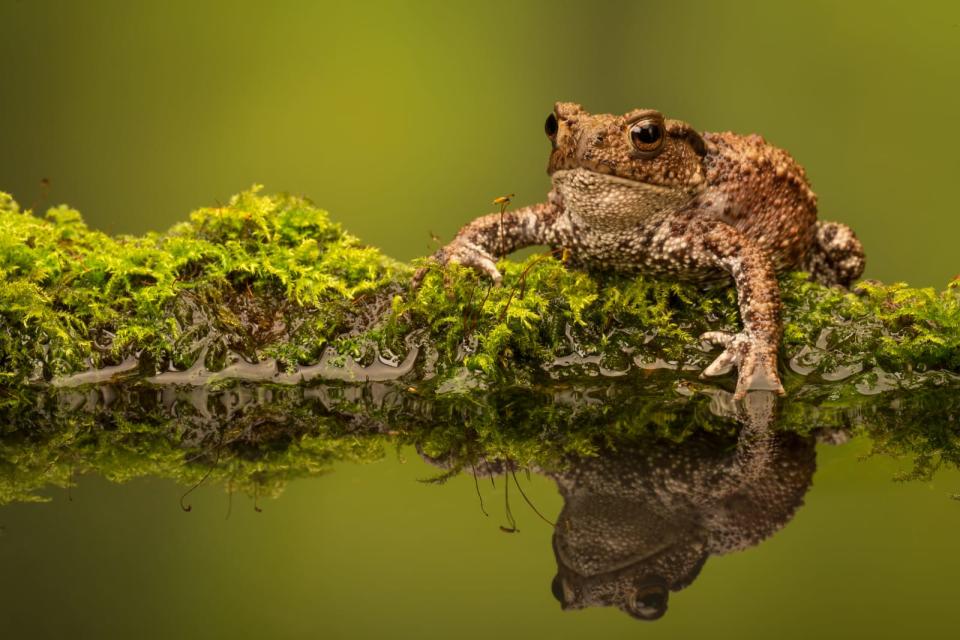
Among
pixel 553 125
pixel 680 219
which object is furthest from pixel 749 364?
pixel 553 125

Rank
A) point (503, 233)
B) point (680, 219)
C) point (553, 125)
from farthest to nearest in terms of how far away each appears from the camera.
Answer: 1. point (503, 233)
2. point (680, 219)
3. point (553, 125)

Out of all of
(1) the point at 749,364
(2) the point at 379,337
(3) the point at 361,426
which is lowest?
(3) the point at 361,426

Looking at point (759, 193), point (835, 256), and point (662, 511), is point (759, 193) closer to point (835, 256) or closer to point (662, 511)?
point (835, 256)

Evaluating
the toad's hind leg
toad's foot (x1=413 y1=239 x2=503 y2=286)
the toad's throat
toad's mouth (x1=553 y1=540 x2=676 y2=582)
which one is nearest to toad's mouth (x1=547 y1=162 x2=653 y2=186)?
the toad's throat

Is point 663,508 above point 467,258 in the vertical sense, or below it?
below

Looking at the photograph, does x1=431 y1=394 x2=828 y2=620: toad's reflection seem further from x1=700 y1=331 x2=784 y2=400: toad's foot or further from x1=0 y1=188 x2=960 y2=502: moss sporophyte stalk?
x1=0 y1=188 x2=960 y2=502: moss sporophyte stalk

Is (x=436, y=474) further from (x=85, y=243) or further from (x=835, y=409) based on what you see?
(x=85, y=243)

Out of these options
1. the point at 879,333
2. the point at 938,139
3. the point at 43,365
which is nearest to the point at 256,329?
the point at 43,365

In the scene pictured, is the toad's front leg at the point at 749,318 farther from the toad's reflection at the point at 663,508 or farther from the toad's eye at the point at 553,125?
the toad's eye at the point at 553,125
